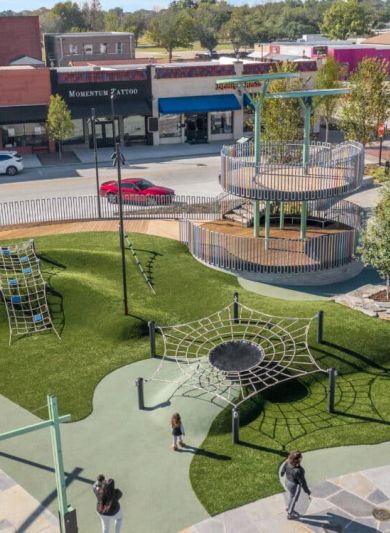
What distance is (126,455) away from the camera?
51.4 feet

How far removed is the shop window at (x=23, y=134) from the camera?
51625 millimetres

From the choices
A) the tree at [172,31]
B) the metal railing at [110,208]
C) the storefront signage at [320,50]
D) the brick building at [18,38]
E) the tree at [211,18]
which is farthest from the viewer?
the tree at [211,18]

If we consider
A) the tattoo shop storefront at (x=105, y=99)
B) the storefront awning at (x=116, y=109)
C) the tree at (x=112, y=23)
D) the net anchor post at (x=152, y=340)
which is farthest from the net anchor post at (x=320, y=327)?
the tree at (x=112, y=23)

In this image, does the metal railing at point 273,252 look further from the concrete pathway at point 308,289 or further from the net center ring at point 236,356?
the net center ring at point 236,356

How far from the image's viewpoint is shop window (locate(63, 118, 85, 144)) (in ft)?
177

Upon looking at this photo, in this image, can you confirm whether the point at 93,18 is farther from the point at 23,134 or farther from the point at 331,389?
the point at 331,389

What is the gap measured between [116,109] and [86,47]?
35.7 m

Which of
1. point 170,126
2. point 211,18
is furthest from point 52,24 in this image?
point 170,126

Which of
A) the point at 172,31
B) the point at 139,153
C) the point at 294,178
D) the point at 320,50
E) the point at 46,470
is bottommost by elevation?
the point at 46,470

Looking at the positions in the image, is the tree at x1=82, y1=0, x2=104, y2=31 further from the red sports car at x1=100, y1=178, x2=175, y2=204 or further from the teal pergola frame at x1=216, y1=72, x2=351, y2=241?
the teal pergola frame at x1=216, y1=72, x2=351, y2=241

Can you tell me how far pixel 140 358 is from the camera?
1988 cm

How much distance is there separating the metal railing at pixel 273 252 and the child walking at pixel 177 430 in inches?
434

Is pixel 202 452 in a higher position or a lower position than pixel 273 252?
lower

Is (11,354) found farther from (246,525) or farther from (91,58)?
(91,58)
